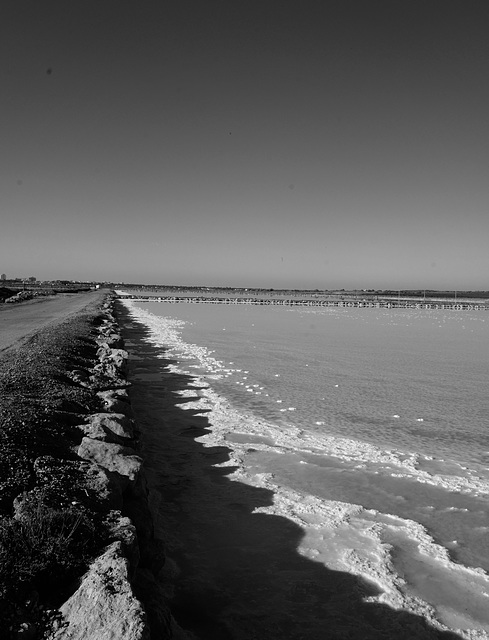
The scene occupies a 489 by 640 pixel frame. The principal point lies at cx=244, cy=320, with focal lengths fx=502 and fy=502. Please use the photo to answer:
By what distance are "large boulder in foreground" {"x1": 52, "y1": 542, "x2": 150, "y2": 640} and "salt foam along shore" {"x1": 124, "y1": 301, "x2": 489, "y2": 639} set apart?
7.69ft

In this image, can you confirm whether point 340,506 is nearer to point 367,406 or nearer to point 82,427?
point 82,427

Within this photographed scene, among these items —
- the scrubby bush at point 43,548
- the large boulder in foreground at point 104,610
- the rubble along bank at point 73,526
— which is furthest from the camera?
the scrubby bush at point 43,548

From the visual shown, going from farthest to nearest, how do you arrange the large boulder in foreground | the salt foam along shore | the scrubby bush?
1. the salt foam along shore
2. the scrubby bush
3. the large boulder in foreground

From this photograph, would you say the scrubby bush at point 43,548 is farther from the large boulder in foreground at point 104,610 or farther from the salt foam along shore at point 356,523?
the salt foam along shore at point 356,523

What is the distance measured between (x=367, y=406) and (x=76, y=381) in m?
6.05

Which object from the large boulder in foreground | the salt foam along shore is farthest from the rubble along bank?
the salt foam along shore

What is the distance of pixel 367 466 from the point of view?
7281 millimetres

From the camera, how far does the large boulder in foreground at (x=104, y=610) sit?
279cm

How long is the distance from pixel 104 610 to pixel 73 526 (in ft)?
3.21

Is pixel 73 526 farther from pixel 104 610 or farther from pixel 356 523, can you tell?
pixel 356 523

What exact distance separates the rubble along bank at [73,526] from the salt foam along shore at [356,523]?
1.68 m

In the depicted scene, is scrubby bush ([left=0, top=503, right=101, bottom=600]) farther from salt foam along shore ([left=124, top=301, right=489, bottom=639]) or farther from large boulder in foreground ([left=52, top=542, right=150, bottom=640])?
salt foam along shore ([left=124, top=301, right=489, bottom=639])

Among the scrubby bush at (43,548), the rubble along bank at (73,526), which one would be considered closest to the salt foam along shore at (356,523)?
the rubble along bank at (73,526)

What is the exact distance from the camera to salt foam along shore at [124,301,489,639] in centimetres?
433
